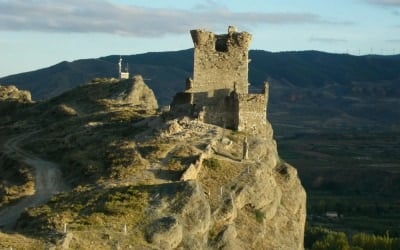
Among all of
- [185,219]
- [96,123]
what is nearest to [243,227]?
[185,219]

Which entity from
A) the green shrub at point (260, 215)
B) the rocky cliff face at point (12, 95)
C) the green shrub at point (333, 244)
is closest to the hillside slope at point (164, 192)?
the green shrub at point (260, 215)

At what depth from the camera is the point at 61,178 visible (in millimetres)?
41094

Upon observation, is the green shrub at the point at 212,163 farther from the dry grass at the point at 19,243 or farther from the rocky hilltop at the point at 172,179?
the dry grass at the point at 19,243

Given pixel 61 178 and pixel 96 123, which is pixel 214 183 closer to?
pixel 61 178

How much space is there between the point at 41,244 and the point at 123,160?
38.5 ft

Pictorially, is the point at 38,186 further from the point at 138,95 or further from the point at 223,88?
the point at 138,95

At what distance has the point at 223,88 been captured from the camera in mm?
45812

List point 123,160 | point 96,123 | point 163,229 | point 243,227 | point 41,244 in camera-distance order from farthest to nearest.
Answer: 1. point 96,123
2. point 123,160
3. point 243,227
4. point 163,229
5. point 41,244

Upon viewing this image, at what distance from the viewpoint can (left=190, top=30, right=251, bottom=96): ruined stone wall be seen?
4538cm

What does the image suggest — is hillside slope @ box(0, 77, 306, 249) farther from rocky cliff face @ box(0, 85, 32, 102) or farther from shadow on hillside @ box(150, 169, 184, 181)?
rocky cliff face @ box(0, 85, 32, 102)

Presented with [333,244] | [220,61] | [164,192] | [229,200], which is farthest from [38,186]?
[333,244]

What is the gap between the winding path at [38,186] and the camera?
3534cm

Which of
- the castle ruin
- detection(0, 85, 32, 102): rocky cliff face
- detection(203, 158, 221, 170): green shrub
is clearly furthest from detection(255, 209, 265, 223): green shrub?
detection(0, 85, 32, 102): rocky cliff face

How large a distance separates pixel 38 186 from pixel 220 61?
42.4 ft
